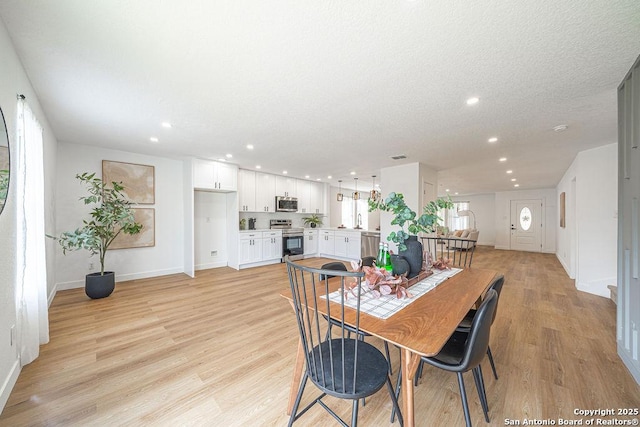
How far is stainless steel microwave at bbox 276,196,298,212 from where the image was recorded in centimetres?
663

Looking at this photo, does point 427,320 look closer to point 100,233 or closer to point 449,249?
point 100,233

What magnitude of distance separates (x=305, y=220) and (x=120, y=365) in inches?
232

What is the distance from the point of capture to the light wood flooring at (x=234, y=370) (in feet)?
5.07

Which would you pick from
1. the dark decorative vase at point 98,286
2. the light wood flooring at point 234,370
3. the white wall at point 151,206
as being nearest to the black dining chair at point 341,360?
the light wood flooring at point 234,370

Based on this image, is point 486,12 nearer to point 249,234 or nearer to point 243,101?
point 243,101

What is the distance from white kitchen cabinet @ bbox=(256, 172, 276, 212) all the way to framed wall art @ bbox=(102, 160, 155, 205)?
2262 mm

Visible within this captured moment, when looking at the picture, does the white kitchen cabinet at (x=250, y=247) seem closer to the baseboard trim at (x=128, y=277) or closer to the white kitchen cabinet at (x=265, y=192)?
the white kitchen cabinet at (x=265, y=192)

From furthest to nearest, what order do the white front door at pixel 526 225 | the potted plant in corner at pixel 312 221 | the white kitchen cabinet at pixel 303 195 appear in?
1. the white front door at pixel 526 225
2. the potted plant in corner at pixel 312 221
3. the white kitchen cabinet at pixel 303 195

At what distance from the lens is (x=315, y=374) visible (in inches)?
48.6

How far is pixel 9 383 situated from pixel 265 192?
510 centimetres

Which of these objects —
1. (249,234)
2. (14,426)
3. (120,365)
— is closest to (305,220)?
(249,234)

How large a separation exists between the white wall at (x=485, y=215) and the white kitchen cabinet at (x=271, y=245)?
28.9ft

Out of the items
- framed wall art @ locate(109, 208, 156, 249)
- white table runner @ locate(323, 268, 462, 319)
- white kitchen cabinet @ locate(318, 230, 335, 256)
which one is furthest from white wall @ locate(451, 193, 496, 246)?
framed wall art @ locate(109, 208, 156, 249)

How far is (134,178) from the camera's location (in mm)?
4523
